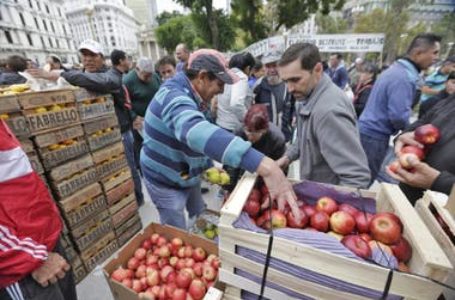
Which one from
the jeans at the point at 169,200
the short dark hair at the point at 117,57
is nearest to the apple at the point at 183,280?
the jeans at the point at 169,200

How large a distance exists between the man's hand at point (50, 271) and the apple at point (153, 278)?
20.0 inches

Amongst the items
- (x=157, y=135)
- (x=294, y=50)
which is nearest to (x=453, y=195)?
(x=294, y=50)

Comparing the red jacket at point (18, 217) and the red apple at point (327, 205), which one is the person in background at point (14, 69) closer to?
the red jacket at point (18, 217)

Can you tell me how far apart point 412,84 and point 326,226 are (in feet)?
8.74

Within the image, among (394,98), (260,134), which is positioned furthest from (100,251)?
(394,98)

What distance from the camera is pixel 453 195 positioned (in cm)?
78

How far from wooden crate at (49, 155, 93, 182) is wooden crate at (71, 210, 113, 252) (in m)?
0.56

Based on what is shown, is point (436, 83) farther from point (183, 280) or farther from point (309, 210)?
point (183, 280)

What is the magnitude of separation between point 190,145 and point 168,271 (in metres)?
0.97

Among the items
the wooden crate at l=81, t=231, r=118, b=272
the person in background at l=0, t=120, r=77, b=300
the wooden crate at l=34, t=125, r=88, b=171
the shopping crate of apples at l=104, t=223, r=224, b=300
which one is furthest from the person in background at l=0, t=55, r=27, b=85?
the shopping crate of apples at l=104, t=223, r=224, b=300

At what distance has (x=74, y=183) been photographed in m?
2.39

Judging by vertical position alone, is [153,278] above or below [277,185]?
below

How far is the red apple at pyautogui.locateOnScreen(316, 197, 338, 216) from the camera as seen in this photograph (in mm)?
1071

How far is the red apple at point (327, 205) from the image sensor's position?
3.51ft
